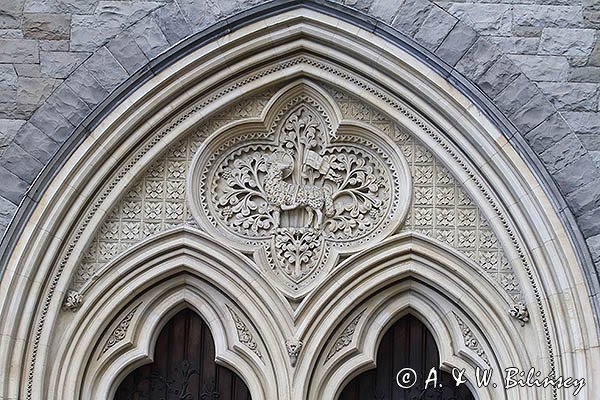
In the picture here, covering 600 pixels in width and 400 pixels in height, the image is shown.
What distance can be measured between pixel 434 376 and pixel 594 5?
2.52 meters

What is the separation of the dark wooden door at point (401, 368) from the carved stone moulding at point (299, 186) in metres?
0.64

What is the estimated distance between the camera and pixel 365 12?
26.1 feet

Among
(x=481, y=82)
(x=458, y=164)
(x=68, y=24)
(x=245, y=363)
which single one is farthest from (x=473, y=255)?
(x=68, y=24)

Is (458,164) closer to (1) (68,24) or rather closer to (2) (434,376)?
(2) (434,376)

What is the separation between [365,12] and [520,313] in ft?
6.83

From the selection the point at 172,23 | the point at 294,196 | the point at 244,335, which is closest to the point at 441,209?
the point at 294,196

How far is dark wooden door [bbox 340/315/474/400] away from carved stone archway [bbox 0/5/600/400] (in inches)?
4.9

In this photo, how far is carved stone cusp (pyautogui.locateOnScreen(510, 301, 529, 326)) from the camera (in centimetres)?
781

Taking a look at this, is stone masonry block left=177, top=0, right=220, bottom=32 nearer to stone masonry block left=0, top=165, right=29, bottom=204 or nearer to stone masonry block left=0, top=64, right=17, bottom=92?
stone masonry block left=0, top=64, right=17, bottom=92

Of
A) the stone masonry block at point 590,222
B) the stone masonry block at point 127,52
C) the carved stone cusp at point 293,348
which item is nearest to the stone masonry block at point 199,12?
the stone masonry block at point 127,52

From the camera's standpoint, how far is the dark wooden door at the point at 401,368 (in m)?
8.09

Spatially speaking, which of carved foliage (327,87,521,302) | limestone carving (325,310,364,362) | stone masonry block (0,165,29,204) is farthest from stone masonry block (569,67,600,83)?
stone masonry block (0,165,29,204)

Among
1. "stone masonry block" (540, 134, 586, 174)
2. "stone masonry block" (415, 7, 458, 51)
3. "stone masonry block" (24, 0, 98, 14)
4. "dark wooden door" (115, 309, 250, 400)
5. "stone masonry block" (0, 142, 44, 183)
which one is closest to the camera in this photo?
"stone masonry block" (540, 134, 586, 174)

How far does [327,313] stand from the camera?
800cm
